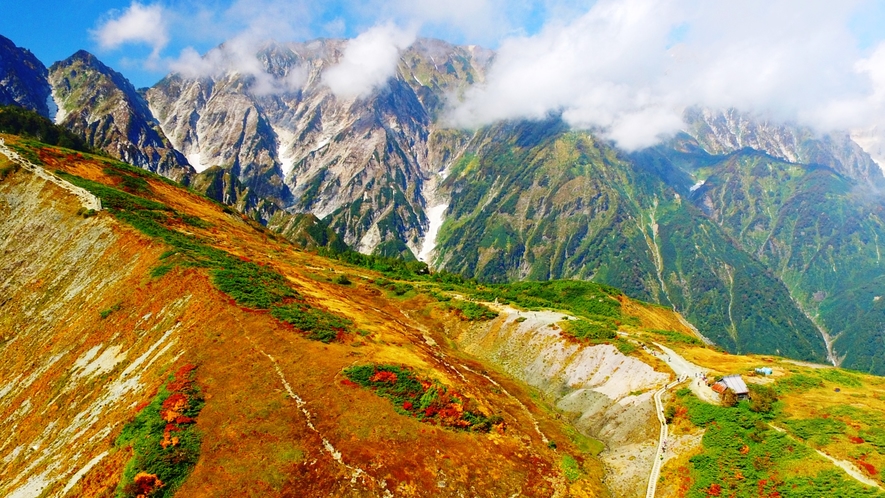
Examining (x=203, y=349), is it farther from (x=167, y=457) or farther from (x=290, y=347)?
(x=167, y=457)

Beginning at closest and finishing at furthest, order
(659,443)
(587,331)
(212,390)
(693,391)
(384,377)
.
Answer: (212,390) → (659,443) → (384,377) → (693,391) → (587,331)

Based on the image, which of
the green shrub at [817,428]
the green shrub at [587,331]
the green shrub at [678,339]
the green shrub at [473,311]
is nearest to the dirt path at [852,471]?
the green shrub at [817,428]

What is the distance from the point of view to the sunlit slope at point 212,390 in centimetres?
3375

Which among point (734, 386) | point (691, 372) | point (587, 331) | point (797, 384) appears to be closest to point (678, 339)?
point (587, 331)

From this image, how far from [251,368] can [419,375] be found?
56.4ft

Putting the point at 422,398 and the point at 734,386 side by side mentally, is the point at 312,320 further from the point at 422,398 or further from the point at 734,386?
the point at 734,386

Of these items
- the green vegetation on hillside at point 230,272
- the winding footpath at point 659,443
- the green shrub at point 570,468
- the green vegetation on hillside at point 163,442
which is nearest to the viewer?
the green vegetation on hillside at point 163,442

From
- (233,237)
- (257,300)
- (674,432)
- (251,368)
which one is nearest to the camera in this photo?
(251,368)

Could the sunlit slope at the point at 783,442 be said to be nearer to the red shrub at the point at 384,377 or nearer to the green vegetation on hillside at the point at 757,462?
the green vegetation on hillside at the point at 757,462

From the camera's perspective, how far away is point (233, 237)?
11312cm

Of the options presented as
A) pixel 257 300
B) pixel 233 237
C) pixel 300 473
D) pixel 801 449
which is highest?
pixel 233 237

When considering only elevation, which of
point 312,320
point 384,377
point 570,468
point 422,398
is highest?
point 312,320

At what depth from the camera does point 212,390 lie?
41.0 meters

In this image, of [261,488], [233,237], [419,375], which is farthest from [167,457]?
[233,237]
